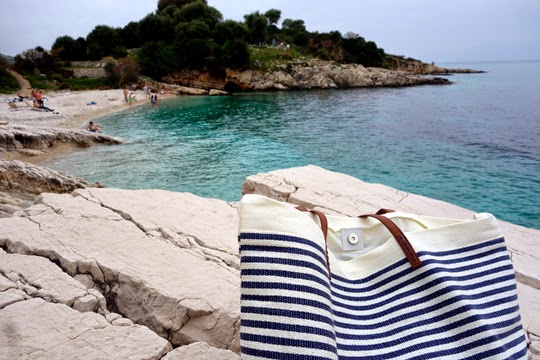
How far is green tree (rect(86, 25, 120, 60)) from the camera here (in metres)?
58.4

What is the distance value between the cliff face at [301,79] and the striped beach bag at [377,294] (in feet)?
189

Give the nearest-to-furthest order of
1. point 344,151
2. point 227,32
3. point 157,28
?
point 344,151 < point 227,32 < point 157,28

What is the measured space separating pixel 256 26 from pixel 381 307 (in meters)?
78.2

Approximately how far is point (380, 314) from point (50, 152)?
697 inches

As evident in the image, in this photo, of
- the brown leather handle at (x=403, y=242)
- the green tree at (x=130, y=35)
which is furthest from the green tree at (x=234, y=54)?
the brown leather handle at (x=403, y=242)

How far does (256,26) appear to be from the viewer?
7225 centimetres

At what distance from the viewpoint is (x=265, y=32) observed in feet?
243

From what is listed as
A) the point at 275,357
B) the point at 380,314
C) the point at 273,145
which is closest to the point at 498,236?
the point at 380,314

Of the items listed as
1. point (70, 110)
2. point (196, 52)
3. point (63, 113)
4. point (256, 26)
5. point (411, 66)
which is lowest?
point (63, 113)

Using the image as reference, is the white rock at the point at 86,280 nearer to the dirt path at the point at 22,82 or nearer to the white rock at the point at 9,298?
the white rock at the point at 9,298

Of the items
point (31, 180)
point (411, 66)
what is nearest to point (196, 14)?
point (411, 66)

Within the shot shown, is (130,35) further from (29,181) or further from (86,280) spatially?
(86,280)

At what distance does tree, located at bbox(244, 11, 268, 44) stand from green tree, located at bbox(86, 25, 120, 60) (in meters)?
26.8

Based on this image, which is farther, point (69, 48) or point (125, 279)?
point (69, 48)
